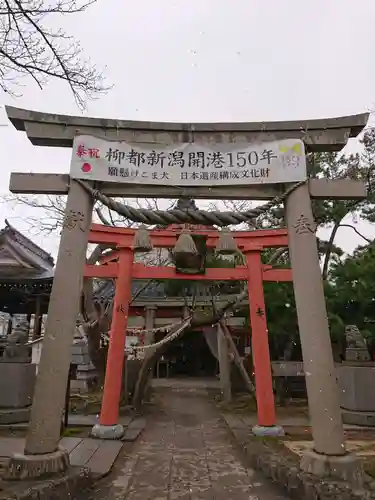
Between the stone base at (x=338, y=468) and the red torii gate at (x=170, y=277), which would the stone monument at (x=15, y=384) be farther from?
the stone base at (x=338, y=468)

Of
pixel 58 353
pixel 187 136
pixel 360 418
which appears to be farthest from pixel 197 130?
pixel 360 418

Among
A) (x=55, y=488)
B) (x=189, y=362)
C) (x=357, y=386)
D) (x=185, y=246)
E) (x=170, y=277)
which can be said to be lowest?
(x=55, y=488)

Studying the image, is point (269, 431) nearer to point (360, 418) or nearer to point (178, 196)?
point (360, 418)

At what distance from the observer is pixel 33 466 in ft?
15.0

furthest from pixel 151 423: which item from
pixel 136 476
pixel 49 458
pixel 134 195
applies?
pixel 134 195

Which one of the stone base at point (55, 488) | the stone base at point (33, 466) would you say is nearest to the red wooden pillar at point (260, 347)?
the stone base at point (55, 488)

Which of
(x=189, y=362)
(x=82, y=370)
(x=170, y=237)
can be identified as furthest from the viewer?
(x=189, y=362)

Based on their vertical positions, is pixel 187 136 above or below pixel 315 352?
above

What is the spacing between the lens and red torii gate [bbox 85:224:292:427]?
8359mm

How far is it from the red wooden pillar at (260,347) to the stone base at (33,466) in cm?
471

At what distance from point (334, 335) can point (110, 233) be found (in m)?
7.44

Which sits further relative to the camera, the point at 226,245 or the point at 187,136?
the point at 226,245

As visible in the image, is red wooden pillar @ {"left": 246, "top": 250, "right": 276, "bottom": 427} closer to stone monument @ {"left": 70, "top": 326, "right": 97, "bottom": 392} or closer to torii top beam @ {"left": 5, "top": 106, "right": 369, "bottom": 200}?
torii top beam @ {"left": 5, "top": 106, "right": 369, "bottom": 200}

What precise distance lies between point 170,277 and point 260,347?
2477 mm
